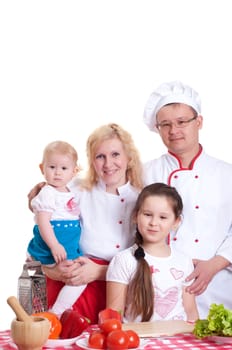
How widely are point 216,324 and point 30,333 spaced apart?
70 cm

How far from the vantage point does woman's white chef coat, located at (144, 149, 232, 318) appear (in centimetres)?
364

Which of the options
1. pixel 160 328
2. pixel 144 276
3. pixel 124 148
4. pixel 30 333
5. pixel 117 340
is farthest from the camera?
pixel 124 148

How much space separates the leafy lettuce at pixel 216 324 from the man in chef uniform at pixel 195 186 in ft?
3.10

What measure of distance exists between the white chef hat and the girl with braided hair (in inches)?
19.4

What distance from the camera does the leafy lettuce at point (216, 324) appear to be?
2.59 metres

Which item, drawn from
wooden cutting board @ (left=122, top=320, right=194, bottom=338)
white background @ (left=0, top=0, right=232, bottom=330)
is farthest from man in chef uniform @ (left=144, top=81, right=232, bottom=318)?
white background @ (left=0, top=0, right=232, bottom=330)

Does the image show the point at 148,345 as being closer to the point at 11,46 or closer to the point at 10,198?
the point at 10,198

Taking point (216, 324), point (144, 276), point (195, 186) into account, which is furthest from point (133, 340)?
point (195, 186)

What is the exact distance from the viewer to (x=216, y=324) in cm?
260

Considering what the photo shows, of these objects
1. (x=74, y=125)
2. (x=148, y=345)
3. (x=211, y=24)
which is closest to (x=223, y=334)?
(x=148, y=345)

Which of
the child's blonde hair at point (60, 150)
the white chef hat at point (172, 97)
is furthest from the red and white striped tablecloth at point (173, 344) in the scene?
the white chef hat at point (172, 97)

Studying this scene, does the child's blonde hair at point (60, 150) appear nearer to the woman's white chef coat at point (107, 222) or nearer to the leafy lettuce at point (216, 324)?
the woman's white chef coat at point (107, 222)

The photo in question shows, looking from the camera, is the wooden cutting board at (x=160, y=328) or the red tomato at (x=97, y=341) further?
the wooden cutting board at (x=160, y=328)

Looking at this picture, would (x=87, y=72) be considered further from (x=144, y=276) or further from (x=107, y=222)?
(x=144, y=276)
